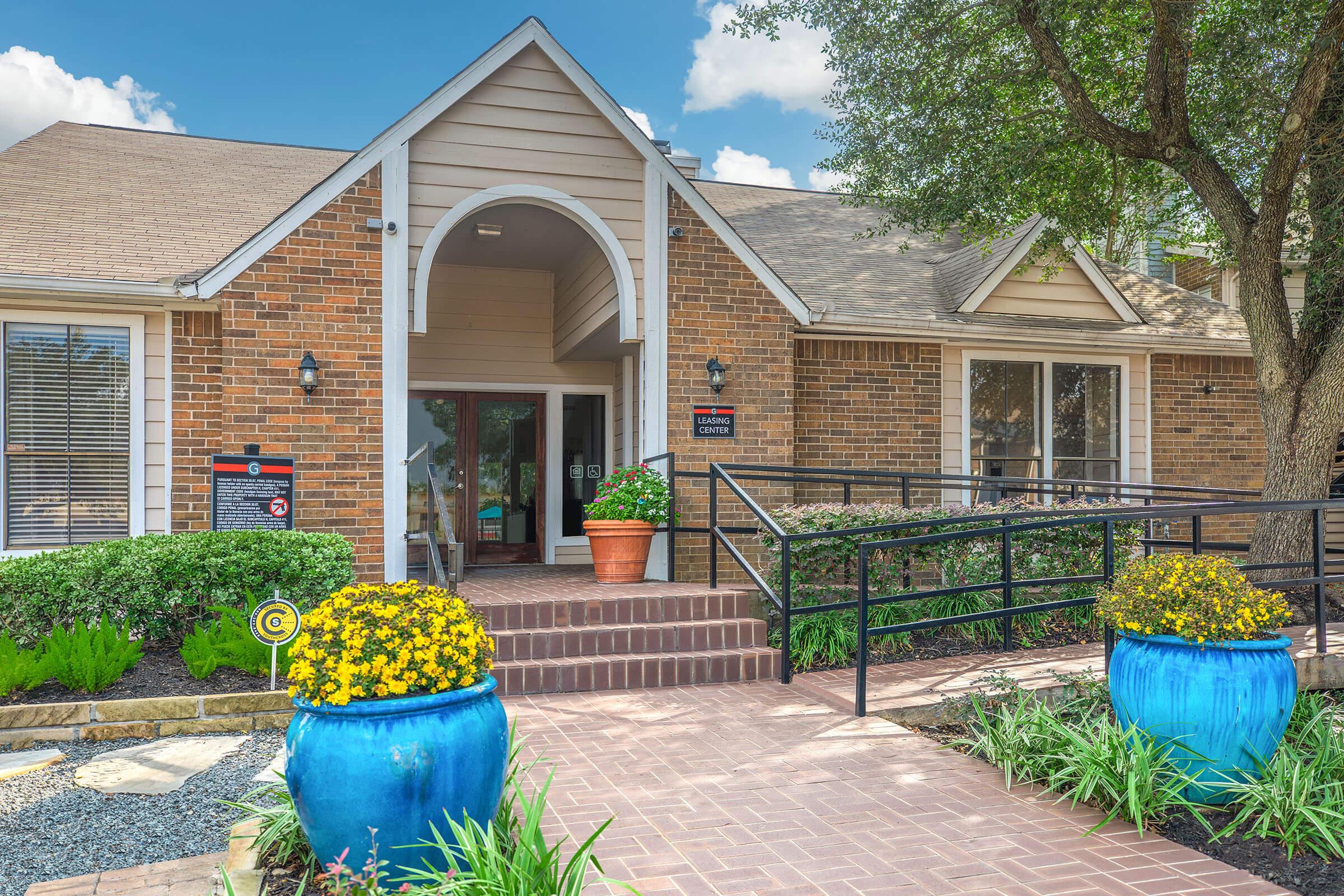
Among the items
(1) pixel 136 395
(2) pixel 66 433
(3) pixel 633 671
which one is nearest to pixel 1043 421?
(3) pixel 633 671

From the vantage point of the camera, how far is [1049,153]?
972cm

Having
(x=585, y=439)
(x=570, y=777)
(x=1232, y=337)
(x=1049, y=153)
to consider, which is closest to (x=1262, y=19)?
(x=1049, y=153)

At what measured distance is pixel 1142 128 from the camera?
384 inches

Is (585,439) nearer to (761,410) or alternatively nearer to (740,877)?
(761,410)

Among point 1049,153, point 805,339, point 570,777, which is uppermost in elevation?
point 1049,153

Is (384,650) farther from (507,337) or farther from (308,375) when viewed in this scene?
(507,337)

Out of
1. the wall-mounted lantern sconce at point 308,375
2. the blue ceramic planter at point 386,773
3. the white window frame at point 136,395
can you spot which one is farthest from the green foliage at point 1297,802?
the white window frame at point 136,395

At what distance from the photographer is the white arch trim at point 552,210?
793cm

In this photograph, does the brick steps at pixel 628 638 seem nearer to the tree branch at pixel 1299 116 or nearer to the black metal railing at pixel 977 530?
the black metal railing at pixel 977 530

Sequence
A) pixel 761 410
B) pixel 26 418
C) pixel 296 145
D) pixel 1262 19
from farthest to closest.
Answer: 1. pixel 296 145
2. pixel 761 410
3. pixel 1262 19
4. pixel 26 418

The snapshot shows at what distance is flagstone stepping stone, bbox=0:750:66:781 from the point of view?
4.83m

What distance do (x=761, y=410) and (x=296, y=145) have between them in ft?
26.1

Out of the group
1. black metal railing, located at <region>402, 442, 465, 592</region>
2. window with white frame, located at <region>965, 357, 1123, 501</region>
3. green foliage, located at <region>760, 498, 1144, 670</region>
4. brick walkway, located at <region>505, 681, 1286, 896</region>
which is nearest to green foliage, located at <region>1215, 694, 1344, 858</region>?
brick walkway, located at <region>505, 681, 1286, 896</region>

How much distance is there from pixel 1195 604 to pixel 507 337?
814 cm
